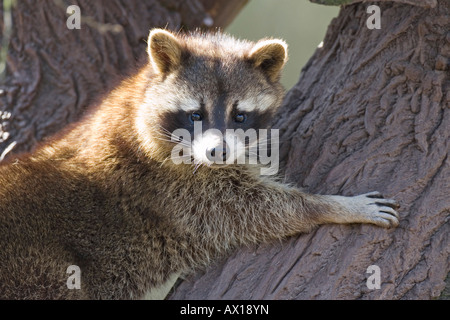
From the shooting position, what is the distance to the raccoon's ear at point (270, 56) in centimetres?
448

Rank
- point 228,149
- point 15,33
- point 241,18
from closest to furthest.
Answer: point 228,149 → point 15,33 → point 241,18

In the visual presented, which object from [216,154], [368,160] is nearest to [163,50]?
[216,154]

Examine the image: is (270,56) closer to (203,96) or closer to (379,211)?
(203,96)

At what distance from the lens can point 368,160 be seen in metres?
4.25

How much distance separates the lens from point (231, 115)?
4336 mm

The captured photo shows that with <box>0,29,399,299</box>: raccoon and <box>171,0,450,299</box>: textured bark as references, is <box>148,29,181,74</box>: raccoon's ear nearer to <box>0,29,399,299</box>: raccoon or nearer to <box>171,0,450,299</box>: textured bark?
<box>0,29,399,299</box>: raccoon

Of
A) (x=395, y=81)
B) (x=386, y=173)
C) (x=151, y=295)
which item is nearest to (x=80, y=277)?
(x=151, y=295)

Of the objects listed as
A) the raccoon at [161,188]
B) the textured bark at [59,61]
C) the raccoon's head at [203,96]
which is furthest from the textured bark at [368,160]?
the textured bark at [59,61]

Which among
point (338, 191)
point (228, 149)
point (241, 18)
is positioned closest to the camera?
point (228, 149)

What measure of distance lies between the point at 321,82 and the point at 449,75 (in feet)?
3.36

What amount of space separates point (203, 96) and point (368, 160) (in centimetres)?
116

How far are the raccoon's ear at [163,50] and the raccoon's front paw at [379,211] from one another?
155 cm

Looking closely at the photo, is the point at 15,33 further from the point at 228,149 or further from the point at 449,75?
the point at 449,75

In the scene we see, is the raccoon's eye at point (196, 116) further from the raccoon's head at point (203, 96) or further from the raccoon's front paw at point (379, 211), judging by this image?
the raccoon's front paw at point (379, 211)
